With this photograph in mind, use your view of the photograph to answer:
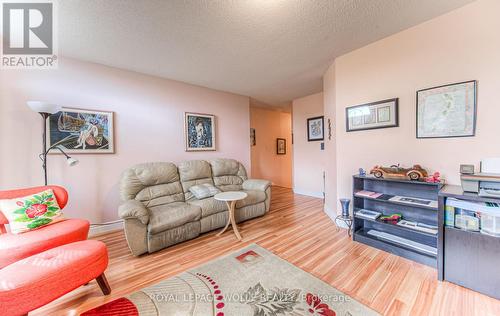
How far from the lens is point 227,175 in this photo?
364cm

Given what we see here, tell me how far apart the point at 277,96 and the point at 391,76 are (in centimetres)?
260

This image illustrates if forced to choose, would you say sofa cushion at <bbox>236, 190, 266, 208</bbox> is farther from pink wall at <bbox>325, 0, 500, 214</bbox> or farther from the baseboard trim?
pink wall at <bbox>325, 0, 500, 214</bbox>

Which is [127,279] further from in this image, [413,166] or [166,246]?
[413,166]

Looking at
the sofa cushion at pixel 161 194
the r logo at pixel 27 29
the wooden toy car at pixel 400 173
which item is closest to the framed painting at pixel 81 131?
the r logo at pixel 27 29

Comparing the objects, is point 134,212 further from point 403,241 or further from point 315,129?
point 315,129

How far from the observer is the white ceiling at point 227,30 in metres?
1.68

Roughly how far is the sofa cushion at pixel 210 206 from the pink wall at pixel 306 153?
2.70 m

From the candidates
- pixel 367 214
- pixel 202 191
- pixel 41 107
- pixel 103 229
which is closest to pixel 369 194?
pixel 367 214

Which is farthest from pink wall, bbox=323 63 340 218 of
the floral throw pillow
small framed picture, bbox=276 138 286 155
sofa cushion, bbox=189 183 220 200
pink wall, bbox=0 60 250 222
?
the floral throw pillow

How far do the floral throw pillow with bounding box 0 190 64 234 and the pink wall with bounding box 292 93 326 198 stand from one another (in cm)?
447

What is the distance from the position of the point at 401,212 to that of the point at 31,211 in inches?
155

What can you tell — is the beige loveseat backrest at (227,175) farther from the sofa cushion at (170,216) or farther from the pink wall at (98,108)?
the sofa cushion at (170,216)

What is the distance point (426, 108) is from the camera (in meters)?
1.97

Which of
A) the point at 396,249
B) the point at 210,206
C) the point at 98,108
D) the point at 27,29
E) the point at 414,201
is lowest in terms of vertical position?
the point at 396,249
